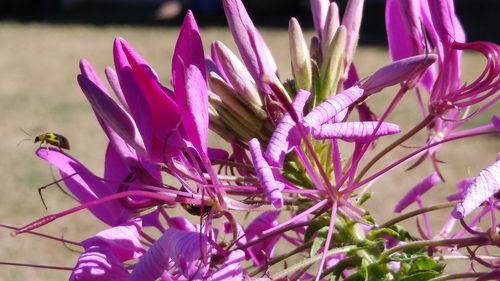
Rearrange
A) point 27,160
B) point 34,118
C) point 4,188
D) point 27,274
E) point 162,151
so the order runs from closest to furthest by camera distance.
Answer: point 162,151 → point 27,274 → point 4,188 → point 27,160 → point 34,118

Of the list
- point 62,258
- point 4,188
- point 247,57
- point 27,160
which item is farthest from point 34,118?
point 247,57

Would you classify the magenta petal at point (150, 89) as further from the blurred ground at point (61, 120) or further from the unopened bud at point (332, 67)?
the blurred ground at point (61, 120)

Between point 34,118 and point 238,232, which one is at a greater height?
point 34,118

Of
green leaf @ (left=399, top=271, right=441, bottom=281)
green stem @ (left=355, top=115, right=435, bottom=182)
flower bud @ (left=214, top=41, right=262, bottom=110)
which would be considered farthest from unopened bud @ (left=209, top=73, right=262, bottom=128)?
green leaf @ (left=399, top=271, right=441, bottom=281)

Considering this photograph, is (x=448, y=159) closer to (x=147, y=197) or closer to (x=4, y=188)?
(x=4, y=188)

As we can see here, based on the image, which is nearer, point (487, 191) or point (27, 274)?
point (487, 191)
